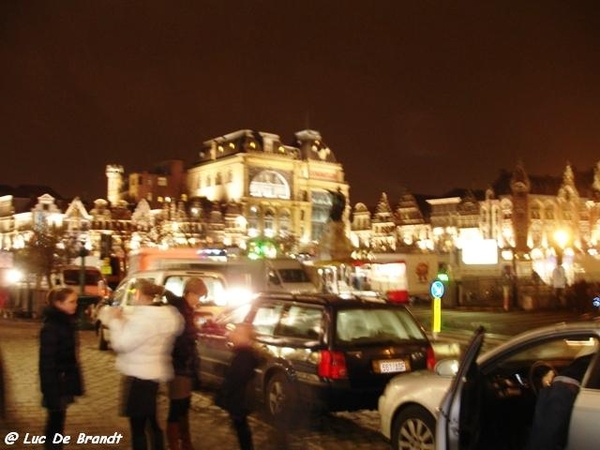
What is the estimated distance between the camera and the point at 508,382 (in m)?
6.56

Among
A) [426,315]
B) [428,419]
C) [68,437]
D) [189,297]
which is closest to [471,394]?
[428,419]

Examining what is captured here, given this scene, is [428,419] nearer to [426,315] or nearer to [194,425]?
[194,425]

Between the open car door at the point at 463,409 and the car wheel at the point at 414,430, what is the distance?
56.1 inches

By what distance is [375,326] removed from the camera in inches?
398

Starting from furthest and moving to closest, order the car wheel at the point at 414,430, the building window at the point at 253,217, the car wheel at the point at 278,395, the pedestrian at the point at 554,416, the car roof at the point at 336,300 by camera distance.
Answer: the building window at the point at 253,217, the car roof at the point at 336,300, the car wheel at the point at 278,395, the car wheel at the point at 414,430, the pedestrian at the point at 554,416

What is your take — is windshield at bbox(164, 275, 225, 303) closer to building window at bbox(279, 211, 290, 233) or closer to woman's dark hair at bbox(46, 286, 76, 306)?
woman's dark hair at bbox(46, 286, 76, 306)

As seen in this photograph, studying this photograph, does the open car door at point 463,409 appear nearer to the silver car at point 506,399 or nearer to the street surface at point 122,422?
the silver car at point 506,399

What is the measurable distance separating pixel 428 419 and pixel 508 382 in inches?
38.8

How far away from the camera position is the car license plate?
967 centimetres

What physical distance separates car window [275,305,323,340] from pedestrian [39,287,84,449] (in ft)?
11.7

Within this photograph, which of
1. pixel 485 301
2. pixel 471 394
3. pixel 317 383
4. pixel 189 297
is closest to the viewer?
pixel 471 394

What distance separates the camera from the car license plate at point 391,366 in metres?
9.67

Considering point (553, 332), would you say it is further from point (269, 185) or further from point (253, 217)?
point (269, 185)

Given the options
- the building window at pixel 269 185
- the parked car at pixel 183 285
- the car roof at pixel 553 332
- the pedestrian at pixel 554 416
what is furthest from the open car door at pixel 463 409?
the building window at pixel 269 185
